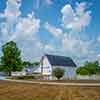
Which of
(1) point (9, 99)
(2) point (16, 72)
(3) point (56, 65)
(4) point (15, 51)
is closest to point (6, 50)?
(4) point (15, 51)

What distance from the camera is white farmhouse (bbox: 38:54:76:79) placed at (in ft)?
267

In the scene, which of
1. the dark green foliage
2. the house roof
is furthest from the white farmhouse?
the dark green foliage

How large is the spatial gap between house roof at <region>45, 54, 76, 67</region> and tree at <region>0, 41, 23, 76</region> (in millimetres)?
9769

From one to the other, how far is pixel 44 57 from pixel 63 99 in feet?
230

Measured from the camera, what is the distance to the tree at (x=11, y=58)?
81938 mm

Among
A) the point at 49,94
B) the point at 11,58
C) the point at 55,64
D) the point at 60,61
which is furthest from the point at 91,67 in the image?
the point at 49,94

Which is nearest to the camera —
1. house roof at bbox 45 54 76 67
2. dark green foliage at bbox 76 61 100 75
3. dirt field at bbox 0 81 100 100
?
dirt field at bbox 0 81 100 100

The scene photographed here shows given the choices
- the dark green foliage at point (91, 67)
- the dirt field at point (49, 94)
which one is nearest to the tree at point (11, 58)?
the dark green foliage at point (91, 67)

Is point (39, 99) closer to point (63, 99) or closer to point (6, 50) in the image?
point (63, 99)

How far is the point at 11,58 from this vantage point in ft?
270

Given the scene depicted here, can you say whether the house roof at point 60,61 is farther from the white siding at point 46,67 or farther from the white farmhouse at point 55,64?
the white siding at point 46,67

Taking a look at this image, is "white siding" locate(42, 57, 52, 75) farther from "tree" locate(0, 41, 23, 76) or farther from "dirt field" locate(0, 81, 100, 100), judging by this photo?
"dirt field" locate(0, 81, 100, 100)

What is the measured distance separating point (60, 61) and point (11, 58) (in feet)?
53.5

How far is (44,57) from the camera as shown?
276ft
